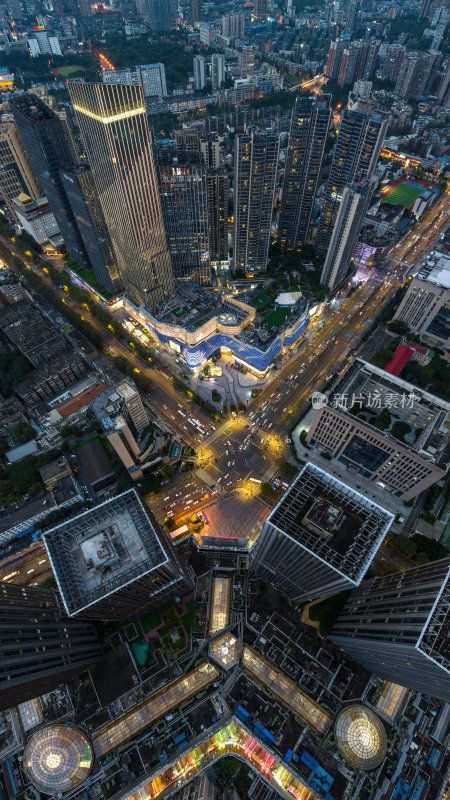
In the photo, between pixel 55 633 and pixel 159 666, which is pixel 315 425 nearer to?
pixel 159 666

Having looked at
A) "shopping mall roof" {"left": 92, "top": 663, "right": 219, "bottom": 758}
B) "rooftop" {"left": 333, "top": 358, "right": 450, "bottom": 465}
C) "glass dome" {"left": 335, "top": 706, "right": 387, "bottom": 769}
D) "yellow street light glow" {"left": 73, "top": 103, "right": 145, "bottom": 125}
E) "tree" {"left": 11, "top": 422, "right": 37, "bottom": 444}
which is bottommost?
"tree" {"left": 11, "top": 422, "right": 37, "bottom": 444}

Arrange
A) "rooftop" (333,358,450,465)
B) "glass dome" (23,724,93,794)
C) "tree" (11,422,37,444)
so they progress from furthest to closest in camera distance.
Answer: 1. "tree" (11,422,37,444)
2. "rooftop" (333,358,450,465)
3. "glass dome" (23,724,93,794)

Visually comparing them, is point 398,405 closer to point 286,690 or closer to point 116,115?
point 286,690

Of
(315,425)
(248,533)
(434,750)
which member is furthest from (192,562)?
(434,750)

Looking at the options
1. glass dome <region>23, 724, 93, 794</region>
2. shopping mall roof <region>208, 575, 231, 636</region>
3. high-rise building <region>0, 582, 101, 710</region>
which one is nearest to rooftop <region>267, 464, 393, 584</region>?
shopping mall roof <region>208, 575, 231, 636</region>

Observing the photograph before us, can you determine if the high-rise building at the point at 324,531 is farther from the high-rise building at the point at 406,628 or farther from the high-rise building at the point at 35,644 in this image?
the high-rise building at the point at 35,644

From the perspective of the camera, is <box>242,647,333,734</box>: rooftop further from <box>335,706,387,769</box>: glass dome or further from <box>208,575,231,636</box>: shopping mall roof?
<box>208,575,231,636</box>: shopping mall roof

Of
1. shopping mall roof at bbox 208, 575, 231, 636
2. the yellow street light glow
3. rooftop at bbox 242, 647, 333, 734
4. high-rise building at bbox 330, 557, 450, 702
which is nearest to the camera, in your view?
high-rise building at bbox 330, 557, 450, 702

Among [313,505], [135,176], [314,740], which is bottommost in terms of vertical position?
[314,740]
